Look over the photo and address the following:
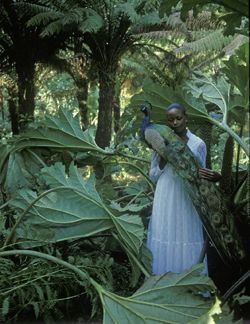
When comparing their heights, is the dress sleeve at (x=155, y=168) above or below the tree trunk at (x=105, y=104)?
below

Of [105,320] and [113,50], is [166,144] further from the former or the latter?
[113,50]

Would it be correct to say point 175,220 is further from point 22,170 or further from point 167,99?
point 22,170

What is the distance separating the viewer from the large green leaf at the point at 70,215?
150 inches

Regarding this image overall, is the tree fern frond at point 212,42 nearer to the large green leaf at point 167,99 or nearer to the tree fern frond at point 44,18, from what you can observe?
the tree fern frond at point 44,18

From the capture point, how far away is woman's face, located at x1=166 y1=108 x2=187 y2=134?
12.6 ft

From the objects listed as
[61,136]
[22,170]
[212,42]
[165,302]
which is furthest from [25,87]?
[165,302]

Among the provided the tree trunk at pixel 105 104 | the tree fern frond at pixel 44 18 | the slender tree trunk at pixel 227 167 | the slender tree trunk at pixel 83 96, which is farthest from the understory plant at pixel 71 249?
the slender tree trunk at pixel 83 96

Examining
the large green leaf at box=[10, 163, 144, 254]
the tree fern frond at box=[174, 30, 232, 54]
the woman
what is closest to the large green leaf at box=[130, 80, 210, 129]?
the woman

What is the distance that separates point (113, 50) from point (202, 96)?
9667mm

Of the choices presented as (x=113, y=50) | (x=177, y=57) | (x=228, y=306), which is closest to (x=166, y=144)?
(x=228, y=306)

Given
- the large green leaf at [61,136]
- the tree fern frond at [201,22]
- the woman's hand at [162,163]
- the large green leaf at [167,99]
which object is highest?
the tree fern frond at [201,22]

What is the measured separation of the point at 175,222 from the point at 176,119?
77cm

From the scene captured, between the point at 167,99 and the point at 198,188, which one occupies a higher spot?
the point at 167,99

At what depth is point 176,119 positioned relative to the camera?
3.83 metres
